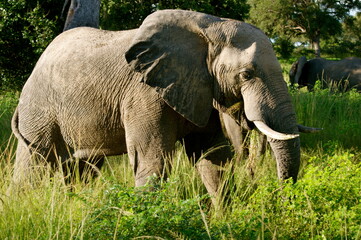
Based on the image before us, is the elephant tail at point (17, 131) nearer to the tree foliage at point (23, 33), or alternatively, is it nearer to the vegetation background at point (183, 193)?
the vegetation background at point (183, 193)

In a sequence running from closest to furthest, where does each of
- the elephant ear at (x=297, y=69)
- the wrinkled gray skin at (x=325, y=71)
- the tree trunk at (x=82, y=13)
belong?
the tree trunk at (x=82, y=13) < the wrinkled gray skin at (x=325, y=71) < the elephant ear at (x=297, y=69)

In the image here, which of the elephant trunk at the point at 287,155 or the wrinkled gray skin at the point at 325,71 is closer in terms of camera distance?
the elephant trunk at the point at 287,155

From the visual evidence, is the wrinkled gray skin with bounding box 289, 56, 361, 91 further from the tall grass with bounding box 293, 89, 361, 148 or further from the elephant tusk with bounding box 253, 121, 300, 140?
the elephant tusk with bounding box 253, 121, 300, 140

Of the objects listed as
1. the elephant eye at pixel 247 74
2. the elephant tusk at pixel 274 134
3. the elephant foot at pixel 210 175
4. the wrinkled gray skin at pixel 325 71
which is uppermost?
the elephant eye at pixel 247 74

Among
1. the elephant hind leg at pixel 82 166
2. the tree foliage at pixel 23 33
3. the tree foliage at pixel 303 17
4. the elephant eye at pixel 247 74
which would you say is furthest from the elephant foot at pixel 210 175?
A: the tree foliage at pixel 303 17

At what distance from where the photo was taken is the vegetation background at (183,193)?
126 inches

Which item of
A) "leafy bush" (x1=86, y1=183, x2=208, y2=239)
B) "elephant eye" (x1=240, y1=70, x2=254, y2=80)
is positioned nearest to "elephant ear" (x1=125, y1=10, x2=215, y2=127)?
"elephant eye" (x1=240, y1=70, x2=254, y2=80)

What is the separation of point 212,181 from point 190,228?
1.82 meters

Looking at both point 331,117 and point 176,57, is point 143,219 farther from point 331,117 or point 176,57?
point 331,117

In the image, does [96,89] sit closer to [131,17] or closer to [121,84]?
[121,84]

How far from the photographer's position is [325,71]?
55.1 feet

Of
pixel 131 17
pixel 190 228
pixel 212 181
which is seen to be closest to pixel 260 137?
pixel 212 181

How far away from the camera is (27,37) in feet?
35.4

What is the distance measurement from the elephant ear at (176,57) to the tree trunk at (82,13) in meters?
4.66
